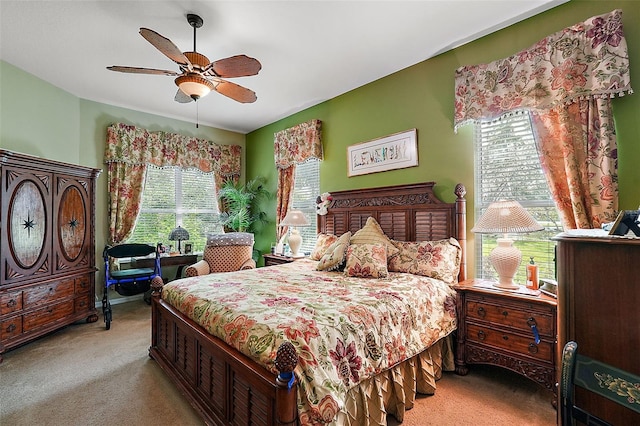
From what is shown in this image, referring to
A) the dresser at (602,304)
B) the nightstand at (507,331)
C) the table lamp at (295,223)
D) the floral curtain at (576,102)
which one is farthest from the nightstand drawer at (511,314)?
the table lamp at (295,223)

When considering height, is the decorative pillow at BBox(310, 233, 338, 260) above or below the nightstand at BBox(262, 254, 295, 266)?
above

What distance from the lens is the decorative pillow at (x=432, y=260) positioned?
8.75ft

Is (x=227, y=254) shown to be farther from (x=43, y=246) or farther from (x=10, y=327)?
(x=10, y=327)

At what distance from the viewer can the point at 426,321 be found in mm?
2236

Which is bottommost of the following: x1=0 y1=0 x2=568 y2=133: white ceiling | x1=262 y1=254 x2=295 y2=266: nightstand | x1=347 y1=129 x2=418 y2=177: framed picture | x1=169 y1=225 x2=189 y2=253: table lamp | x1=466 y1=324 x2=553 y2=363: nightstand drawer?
x1=466 y1=324 x2=553 y2=363: nightstand drawer

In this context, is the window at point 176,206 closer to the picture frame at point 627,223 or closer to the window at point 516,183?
the window at point 516,183

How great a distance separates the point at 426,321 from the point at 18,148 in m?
4.61

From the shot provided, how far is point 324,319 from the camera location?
1.64 m

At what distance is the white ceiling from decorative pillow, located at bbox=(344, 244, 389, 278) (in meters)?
1.97

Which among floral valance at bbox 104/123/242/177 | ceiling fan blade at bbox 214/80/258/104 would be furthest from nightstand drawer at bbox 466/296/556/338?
floral valance at bbox 104/123/242/177

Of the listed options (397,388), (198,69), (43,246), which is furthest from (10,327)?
(397,388)

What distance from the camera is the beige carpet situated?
76.5 inches

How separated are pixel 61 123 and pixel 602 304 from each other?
214 inches

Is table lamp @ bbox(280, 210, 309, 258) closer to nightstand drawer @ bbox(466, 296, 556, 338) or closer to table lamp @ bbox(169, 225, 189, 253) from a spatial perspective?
table lamp @ bbox(169, 225, 189, 253)
